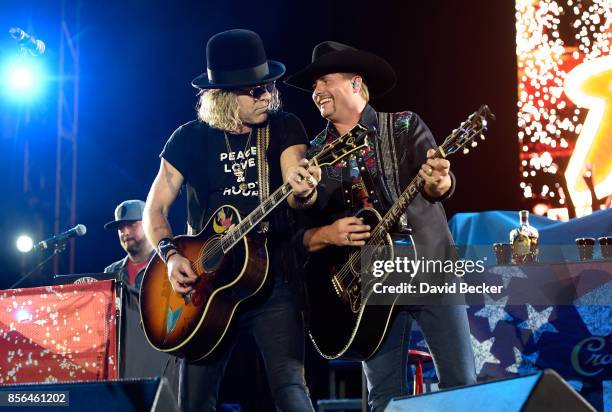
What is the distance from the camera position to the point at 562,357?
4.57m

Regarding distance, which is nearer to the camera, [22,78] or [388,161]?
[388,161]

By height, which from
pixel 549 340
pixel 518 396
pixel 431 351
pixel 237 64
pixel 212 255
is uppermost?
pixel 237 64

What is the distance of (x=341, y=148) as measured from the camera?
3379mm

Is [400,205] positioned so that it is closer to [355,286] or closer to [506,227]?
[355,286]

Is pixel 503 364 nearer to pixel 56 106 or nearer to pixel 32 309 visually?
pixel 32 309

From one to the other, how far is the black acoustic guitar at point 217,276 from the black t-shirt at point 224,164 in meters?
0.08

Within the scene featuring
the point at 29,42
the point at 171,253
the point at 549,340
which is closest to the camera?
the point at 171,253

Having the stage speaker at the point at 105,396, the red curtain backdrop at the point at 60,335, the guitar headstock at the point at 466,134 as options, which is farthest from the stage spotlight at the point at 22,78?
the stage speaker at the point at 105,396

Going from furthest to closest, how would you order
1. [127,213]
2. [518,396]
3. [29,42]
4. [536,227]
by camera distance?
[127,213] → [29,42] → [536,227] → [518,396]

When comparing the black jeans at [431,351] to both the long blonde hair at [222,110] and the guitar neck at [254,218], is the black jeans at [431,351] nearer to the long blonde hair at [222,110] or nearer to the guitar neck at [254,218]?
the guitar neck at [254,218]

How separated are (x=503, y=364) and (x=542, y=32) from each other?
156 inches

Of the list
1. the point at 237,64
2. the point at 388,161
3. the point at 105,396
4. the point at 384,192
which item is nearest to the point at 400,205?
the point at 384,192

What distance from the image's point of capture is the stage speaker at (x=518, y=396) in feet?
4.59

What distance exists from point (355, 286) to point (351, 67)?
99 centimetres
